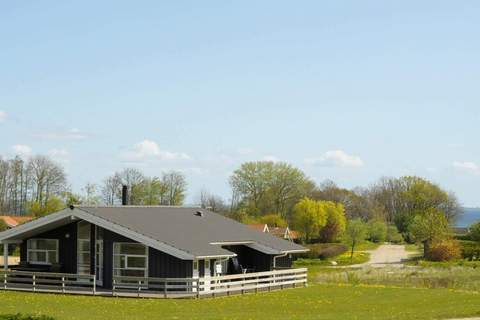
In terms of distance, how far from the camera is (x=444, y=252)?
74188mm

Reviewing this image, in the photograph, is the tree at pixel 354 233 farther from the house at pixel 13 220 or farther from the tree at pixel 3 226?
the tree at pixel 3 226

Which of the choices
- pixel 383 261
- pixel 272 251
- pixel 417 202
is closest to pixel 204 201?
pixel 417 202

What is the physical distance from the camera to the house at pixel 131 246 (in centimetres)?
3575

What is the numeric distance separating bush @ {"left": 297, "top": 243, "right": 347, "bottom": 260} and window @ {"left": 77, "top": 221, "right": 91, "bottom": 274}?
136ft

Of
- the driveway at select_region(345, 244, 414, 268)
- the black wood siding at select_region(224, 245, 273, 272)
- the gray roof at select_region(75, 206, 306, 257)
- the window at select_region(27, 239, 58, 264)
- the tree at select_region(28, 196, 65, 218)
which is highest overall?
the tree at select_region(28, 196, 65, 218)

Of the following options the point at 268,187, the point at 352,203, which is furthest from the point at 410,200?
the point at 268,187

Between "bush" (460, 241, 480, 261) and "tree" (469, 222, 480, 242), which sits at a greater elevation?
"tree" (469, 222, 480, 242)

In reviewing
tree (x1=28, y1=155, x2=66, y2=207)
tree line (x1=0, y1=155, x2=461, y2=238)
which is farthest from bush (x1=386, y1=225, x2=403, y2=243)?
tree (x1=28, y1=155, x2=66, y2=207)

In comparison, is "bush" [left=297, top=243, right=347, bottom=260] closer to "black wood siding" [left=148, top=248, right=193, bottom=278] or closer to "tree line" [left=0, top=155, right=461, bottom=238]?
"tree line" [left=0, top=155, right=461, bottom=238]

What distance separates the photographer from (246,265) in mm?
43156

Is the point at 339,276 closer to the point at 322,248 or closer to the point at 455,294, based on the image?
the point at 455,294

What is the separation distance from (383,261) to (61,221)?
42.9 meters

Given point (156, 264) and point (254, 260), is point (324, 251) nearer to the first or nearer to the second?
point (254, 260)

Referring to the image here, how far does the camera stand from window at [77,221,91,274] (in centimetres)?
3841
